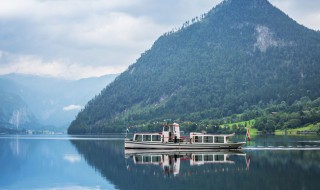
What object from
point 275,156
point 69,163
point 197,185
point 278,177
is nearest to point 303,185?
point 278,177

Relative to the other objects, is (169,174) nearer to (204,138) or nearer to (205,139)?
(204,138)

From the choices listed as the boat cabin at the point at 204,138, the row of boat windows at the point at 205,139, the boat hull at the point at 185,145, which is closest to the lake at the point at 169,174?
the boat hull at the point at 185,145

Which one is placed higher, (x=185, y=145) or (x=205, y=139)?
(x=205, y=139)

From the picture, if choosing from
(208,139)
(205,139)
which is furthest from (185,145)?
(208,139)

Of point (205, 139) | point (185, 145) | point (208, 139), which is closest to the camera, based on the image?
point (185, 145)

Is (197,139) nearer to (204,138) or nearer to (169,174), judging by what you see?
(204,138)

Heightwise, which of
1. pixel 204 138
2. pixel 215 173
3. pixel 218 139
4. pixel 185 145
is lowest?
pixel 215 173

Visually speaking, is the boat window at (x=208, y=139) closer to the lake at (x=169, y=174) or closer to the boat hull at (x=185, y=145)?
the boat hull at (x=185, y=145)

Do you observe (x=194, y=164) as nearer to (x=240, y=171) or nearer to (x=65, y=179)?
(x=240, y=171)

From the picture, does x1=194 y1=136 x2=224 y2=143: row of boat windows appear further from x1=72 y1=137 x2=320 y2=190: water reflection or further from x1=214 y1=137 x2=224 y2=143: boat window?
x1=72 y1=137 x2=320 y2=190: water reflection

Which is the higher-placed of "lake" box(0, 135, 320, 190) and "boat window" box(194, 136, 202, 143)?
"boat window" box(194, 136, 202, 143)

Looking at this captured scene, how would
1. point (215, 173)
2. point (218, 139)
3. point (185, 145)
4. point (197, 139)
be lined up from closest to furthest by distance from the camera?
point (215, 173) → point (185, 145) → point (197, 139) → point (218, 139)

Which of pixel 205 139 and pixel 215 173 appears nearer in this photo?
pixel 215 173

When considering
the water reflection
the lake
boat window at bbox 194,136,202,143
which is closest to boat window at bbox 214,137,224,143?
boat window at bbox 194,136,202,143
